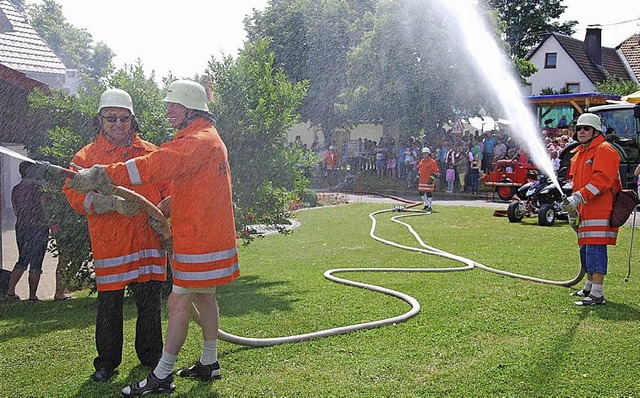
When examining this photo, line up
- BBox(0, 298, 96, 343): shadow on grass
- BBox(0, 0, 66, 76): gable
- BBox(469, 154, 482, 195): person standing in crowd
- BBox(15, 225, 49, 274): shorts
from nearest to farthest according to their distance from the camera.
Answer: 1. BBox(0, 298, 96, 343): shadow on grass
2. BBox(15, 225, 49, 274): shorts
3. BBox(0, 0, 66, 76): gable
4. BBox(469, 154, 482, 195): person standing in crowd

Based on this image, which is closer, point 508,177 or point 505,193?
point 508,177

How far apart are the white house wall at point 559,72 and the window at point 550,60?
0.18 m

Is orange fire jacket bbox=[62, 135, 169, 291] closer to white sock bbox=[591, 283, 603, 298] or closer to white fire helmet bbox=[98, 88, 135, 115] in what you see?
white fire helmet bbox=[98, 88, 135, 115]

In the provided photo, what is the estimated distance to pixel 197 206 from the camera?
4.89m

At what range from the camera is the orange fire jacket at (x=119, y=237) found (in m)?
5.31

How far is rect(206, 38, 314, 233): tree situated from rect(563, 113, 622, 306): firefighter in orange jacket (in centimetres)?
403

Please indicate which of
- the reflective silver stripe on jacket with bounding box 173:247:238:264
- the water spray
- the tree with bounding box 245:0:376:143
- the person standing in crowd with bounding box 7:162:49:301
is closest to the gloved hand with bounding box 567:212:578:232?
the reflective silver stripe on jacket with bounding box 173:247:238:264

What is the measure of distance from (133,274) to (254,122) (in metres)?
4.77

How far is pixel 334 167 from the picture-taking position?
3412 cm

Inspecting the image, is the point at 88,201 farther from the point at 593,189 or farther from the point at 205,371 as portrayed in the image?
the point at 593,189

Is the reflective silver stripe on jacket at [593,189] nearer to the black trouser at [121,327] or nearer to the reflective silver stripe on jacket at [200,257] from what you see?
the reflective silver stripe on jacket at [200,257]

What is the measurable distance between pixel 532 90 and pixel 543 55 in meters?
3.08

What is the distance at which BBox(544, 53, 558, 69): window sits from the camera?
48.6 m

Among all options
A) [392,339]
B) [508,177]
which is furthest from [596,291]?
[508,177]
